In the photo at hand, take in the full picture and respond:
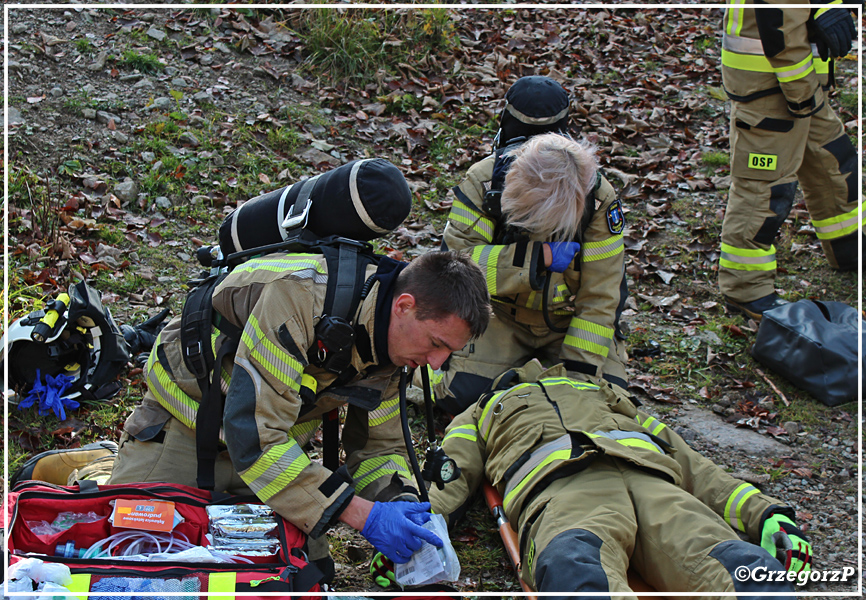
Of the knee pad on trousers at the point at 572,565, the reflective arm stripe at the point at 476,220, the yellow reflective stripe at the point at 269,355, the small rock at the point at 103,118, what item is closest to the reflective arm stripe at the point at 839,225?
the reflective arm stripe at the point at 476,220

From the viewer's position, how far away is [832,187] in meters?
5.29

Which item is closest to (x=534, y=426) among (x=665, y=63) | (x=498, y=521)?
(x=498, y=521)

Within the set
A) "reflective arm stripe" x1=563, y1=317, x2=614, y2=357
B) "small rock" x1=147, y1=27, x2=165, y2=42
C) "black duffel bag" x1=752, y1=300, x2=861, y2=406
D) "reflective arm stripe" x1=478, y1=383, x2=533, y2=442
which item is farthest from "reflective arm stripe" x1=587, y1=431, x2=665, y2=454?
"small rock" x1=147, y1=27, x2=165, y2=42

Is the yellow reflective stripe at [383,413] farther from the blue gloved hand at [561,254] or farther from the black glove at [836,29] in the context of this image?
the black glove at [836,29]

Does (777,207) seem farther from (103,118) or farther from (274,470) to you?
(103,118)

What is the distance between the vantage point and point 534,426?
3.18m

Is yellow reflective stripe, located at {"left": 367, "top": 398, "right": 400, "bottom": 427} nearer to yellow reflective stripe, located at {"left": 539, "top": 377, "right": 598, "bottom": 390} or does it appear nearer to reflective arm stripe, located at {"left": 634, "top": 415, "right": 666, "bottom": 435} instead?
yellow reflective stripe, located at {"left": 539, "top": 377, "right": 598, "bottom": 390}

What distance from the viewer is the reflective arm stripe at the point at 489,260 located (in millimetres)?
3895

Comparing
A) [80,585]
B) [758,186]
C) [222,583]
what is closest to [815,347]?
[758,186]

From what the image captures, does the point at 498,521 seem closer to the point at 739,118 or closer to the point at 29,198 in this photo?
the point at 739,118

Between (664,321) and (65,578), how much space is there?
4196 mm

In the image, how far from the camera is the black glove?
15.0 ft

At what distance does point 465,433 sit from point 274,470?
1228mm

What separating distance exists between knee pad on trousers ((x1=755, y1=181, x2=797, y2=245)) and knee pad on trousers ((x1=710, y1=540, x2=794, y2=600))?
313 centimetres
